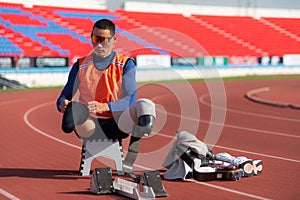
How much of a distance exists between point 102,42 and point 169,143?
4.41m

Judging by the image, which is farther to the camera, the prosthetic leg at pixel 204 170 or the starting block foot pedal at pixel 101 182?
the prosthetic leg at pixel 204 170

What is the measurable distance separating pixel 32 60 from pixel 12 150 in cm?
2361

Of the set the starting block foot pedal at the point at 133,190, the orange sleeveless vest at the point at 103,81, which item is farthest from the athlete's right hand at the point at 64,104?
the starting block foot pedal at the point at 133,190

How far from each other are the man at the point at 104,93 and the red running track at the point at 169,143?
27.7 inches

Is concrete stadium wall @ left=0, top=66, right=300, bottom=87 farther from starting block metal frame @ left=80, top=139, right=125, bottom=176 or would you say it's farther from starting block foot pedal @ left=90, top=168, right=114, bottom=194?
starting block foot pedal @ left=90, top=168, right=114, bottom=194

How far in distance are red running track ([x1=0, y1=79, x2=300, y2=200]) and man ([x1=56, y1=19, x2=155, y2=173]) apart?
70 cm

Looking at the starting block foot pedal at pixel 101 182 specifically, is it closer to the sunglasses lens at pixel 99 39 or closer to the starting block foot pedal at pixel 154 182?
the starting block foot pedal at pixel 154 182

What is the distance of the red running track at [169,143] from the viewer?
689 centimetres

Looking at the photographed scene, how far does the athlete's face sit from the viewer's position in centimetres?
716

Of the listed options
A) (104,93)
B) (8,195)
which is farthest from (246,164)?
(8,195)

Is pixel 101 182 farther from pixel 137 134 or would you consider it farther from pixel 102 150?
pixel 102 150

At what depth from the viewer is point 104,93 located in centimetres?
726

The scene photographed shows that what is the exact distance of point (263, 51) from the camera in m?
51.1

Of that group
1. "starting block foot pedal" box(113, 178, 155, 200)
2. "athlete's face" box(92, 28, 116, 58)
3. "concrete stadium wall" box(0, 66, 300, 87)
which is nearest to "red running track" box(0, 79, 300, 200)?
"starting block foot pedal" box(113, 178, 155, 200)
